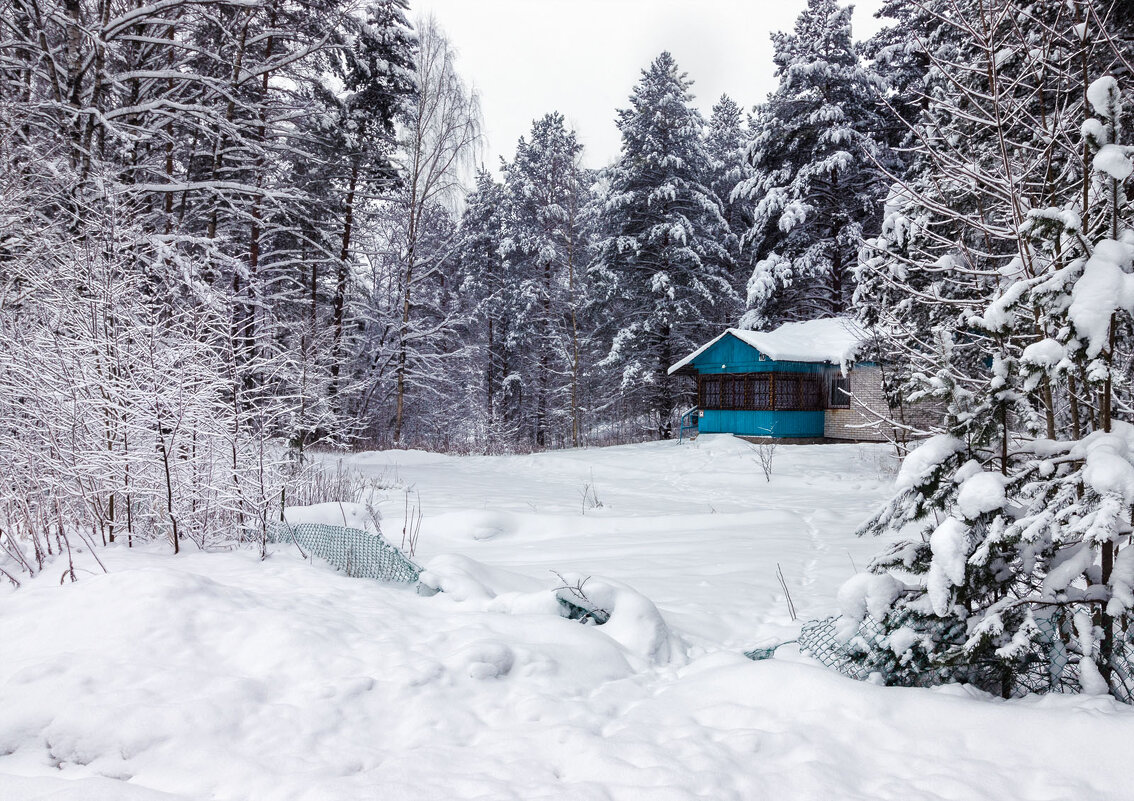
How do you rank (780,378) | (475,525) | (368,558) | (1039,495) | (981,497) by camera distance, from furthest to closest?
(780,378) → (475,525) → (368,558) → (1039,495) → (981,497)

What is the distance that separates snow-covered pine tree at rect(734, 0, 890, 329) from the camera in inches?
763

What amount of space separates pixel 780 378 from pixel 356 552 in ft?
56.0

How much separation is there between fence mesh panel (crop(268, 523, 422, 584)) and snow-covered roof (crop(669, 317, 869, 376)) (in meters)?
15.3

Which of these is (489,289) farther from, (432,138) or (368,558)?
(368,558)

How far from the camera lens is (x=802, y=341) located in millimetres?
19109

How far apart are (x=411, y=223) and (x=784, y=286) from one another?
484 inches

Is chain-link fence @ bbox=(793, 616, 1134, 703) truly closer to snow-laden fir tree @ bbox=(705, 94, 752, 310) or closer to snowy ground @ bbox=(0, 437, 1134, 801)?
snowy ground @ bbox=(0, 437, 1134, 801)

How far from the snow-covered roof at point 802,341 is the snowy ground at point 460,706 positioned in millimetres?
14588

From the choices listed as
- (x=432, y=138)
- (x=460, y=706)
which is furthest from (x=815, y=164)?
(x=460, y=706)

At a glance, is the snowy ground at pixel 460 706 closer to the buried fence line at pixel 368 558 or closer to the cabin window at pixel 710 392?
the buried fence line at pixel 368 558

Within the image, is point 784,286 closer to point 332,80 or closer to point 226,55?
point 332,80

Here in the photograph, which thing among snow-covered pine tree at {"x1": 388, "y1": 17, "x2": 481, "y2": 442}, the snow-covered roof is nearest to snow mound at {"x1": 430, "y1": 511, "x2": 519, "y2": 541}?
snow-covered pine tree at {"x1": 388, "y1": 17, "x2": 481, "y2": 442}

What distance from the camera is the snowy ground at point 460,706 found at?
1985mm

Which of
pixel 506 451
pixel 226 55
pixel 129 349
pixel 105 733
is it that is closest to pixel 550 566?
pixel 105 733
